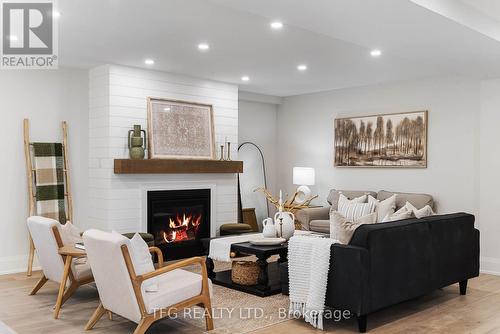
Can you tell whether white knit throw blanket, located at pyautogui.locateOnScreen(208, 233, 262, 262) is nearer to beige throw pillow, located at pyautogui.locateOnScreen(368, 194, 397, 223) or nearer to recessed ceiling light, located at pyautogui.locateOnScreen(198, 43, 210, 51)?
recessed ceiling light, located at pyautogui.locateOnScreen(198, 43, 210, 51)

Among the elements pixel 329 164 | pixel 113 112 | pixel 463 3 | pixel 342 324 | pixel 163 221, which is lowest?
pixel 342 324

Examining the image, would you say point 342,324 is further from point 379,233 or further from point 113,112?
point 113,112

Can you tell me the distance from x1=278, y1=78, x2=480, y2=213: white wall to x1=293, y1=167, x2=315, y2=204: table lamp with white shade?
0.23 meters

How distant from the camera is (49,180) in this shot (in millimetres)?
5910

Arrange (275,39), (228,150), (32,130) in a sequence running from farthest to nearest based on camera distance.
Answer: (228,150) → (32,130) → (275,39)

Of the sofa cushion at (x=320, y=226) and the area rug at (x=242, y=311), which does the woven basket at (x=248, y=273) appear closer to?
the area rug at (x=242, y=311)

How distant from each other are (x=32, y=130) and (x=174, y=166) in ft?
5.93

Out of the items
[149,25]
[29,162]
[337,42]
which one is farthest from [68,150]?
[337,42]

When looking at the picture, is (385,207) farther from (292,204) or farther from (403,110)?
(292,204)

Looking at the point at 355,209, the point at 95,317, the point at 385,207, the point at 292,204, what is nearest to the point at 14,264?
the point at 95,317

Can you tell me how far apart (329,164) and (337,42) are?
344cm

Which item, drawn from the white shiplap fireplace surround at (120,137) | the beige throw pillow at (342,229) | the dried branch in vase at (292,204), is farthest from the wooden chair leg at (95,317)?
the dried branch in vase at (292,204)

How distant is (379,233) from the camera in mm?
3803

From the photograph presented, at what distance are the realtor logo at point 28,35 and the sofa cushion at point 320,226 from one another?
4179 millimetres
